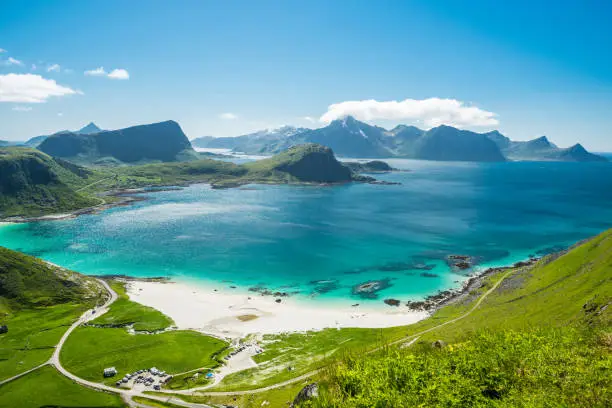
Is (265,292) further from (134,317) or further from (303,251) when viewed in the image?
(303,251)

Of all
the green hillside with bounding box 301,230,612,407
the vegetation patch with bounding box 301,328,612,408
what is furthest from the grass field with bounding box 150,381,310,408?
the vegetation patch with bounding box 301,328,612,408

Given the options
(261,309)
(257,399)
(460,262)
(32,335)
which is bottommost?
(261,309)

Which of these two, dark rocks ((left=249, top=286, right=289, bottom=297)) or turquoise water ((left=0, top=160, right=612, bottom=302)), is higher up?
turquoise water ((left=0, top=160, right=612, bottom=302))

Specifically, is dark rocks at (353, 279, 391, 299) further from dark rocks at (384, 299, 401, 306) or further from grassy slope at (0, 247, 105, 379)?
grassy slope at (0, 247, 105, 379)

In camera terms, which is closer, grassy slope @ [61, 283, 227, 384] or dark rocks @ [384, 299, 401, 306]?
grassy slope @ [61, 283, 227, 384]

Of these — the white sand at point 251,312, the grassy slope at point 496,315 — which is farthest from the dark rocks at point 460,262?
the white sand at point 251,312

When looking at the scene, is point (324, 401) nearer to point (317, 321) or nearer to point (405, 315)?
point (317, 321)

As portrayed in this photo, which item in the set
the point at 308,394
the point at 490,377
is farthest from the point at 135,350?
the point at 490,377
